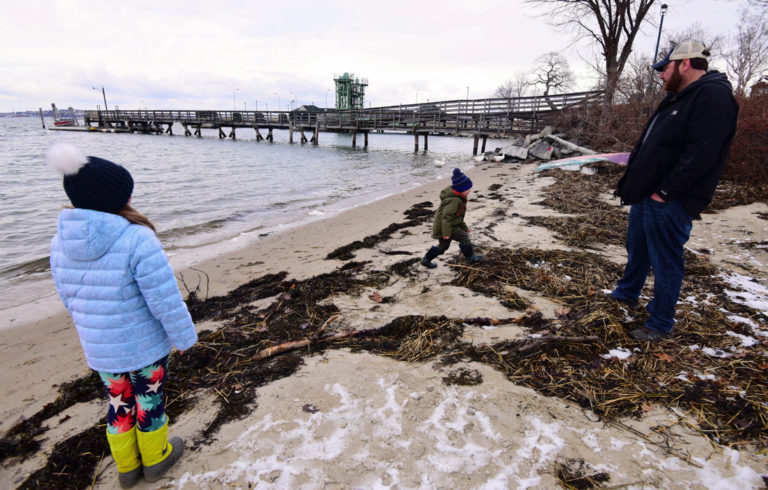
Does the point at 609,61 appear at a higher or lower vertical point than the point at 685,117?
higher

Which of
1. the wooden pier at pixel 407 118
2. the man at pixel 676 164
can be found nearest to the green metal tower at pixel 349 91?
the wooden pier at pixel 407 118

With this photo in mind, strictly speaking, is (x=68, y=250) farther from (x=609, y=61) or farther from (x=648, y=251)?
(x=609, y=61)

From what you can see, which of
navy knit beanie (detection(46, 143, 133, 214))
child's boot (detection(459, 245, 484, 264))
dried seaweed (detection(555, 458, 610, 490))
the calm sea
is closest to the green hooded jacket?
child's boot (detection(459, 245, 484, 264))

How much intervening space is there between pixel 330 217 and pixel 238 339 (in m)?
6.69

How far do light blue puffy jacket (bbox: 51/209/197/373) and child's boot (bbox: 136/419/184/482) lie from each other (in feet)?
1.34

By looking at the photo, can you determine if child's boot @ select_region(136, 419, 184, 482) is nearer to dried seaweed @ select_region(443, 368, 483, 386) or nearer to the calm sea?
dried seaweed @ select_region(443, 368, 483, 386)

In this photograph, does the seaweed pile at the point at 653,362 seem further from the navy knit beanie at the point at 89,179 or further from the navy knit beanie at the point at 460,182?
the navy knit beanie at the point at 89,179

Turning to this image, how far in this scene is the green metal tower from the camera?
96.9 m

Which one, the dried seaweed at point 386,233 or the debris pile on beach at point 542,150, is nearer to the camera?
the dried seaweed at point 386,233

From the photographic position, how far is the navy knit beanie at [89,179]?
5.24ft

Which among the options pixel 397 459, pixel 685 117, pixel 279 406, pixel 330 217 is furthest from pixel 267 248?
pixel 685 117

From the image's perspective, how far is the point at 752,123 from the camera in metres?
8.57

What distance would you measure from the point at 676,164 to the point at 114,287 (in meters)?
3.63

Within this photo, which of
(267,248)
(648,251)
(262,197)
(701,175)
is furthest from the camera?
(262,197)
